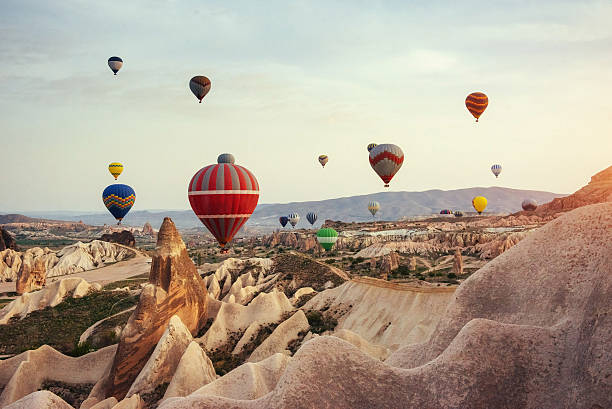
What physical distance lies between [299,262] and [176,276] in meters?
40.0

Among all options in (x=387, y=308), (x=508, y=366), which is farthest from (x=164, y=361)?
(x=387, y=308)

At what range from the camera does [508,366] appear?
9.09 meters

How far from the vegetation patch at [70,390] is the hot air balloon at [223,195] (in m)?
19.4

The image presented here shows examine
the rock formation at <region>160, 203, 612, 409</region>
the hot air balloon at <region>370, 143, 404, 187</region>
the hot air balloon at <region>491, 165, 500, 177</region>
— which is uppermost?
the hot air balloon at <region>491, 165, 500, 177</region>

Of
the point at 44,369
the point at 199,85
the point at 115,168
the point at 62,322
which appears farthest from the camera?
the point at 115,168

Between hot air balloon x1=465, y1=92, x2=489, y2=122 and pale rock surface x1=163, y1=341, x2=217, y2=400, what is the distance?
81211 mm

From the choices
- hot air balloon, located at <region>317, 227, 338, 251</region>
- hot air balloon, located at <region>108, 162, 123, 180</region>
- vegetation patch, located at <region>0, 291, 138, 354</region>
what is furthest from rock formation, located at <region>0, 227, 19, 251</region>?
hot air balloon, located at <region>317, 227, 338, 251</region>

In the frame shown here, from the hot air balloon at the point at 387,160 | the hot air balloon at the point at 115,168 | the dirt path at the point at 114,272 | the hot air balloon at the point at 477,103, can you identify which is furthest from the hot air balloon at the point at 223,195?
the hot air balloon at the point at 115,168

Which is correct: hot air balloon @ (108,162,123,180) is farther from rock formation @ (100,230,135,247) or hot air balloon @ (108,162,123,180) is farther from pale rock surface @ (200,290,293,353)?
pale rock surface @ (200,290,293,353)

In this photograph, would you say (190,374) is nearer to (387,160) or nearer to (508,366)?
(508,366)

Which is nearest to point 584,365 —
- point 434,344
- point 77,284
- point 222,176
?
point 434,344

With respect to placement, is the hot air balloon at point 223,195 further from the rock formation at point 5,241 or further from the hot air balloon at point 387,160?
the rock formation at point 5,241

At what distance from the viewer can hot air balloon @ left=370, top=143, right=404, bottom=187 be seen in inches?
2997

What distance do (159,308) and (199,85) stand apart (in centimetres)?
5386
